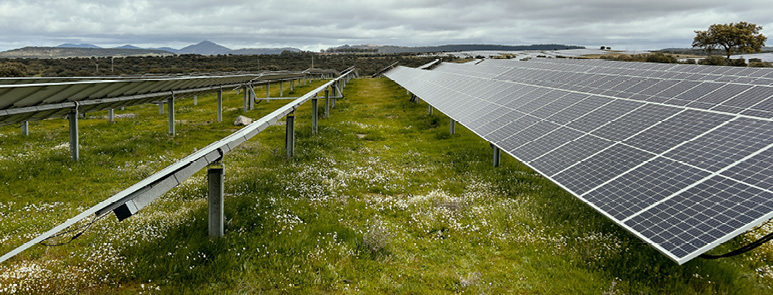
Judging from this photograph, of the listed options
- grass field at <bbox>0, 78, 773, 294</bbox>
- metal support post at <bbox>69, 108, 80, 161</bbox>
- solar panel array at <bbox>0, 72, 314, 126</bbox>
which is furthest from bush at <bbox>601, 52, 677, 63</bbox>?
metal support post at <bbox>69, 108, 80, 161</bbox>

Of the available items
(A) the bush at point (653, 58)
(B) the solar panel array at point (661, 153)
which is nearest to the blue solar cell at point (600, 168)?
(B) the solar panel array at point (661, 153)

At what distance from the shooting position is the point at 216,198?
862 cm

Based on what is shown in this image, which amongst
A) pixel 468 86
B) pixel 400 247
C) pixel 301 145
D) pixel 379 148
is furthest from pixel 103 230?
pixel 468 86

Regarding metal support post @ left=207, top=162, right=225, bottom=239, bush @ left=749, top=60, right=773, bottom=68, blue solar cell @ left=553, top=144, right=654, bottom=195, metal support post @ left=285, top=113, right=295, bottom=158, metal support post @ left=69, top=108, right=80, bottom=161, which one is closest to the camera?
metal support post @ left=207, top=162, right=225, bottom=239

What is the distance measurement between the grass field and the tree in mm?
85913

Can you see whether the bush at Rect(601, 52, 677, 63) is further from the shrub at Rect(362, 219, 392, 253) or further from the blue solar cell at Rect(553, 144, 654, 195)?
the shrub at Rect(362, 219, 392, 253)

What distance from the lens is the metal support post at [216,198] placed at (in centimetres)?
839

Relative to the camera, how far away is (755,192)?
22.5 feet

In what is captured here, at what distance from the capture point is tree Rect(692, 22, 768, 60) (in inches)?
Result: 3002

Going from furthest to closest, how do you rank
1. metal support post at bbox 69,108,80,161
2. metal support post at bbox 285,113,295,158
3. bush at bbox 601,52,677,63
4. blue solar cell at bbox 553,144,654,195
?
bush at bbox 601,52,677,63
metal support post at bbox 285,113,295,158
metal support post at bbox 69,108,80,161
blue solar cell at bbox 553,144,654,195

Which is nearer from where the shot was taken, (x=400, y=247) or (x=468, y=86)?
(x=400, y=247)

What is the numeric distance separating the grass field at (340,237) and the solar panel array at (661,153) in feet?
3.80

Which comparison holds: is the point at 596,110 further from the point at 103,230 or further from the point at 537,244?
the point at 103,230

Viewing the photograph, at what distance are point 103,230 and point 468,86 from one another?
22.2 metres
